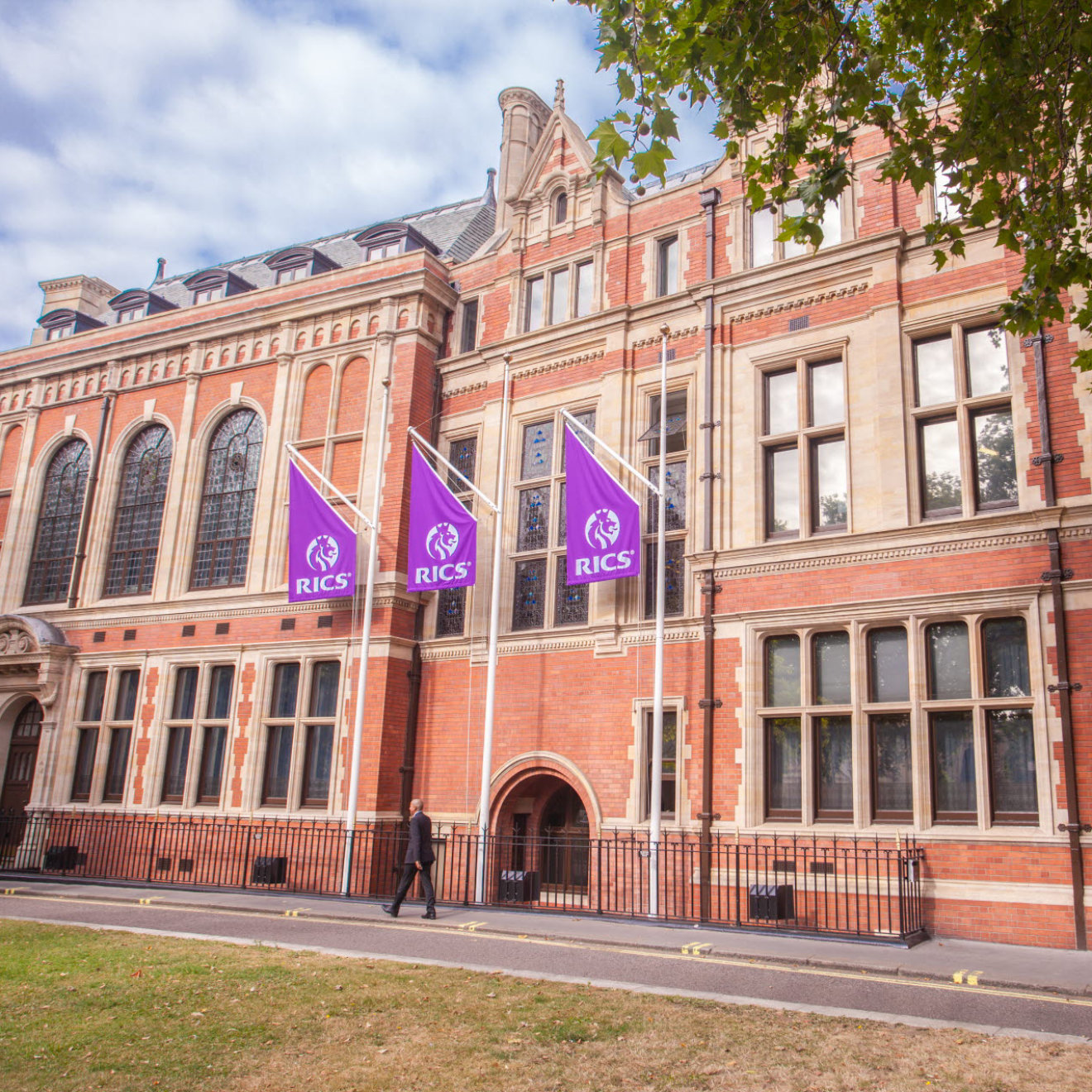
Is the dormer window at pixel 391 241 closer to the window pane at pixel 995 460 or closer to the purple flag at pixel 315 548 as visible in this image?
the purple flag at pixel 315 548

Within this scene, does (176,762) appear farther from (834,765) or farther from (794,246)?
(794,246)

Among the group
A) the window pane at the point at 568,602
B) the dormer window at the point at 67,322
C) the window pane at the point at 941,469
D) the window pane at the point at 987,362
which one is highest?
the dormer window at the point at 67,322

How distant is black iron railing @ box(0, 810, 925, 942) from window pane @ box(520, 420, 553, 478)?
7.20 metres

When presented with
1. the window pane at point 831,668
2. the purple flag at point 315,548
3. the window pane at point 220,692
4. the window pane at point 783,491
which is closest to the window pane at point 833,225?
the window pane at point 783,491

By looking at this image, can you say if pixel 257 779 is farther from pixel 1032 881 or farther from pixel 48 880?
pixel 1032 881

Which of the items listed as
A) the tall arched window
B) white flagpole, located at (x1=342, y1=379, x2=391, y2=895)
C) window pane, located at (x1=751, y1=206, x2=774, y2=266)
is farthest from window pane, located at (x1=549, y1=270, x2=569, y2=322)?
the tall arched window

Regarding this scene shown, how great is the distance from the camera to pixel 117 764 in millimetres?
23453

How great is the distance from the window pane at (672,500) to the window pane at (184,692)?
1124 cm

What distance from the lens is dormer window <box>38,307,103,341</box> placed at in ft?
101

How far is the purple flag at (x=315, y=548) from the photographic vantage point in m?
20.1

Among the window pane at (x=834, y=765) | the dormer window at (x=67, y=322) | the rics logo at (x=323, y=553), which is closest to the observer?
the window pane at (x=834, y=765)

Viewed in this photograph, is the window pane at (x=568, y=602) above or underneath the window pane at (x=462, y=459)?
underneath

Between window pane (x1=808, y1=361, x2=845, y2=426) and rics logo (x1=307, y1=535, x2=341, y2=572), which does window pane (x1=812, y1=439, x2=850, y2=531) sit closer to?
window pane (x1=808, y1=361, x2=845, y2=426)

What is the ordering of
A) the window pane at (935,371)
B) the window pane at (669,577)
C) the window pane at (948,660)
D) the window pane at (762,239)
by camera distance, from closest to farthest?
the window pane at (948,660)
the window pane at (935,371)
the window pane at (669,577)
the window pane at (762,239)
